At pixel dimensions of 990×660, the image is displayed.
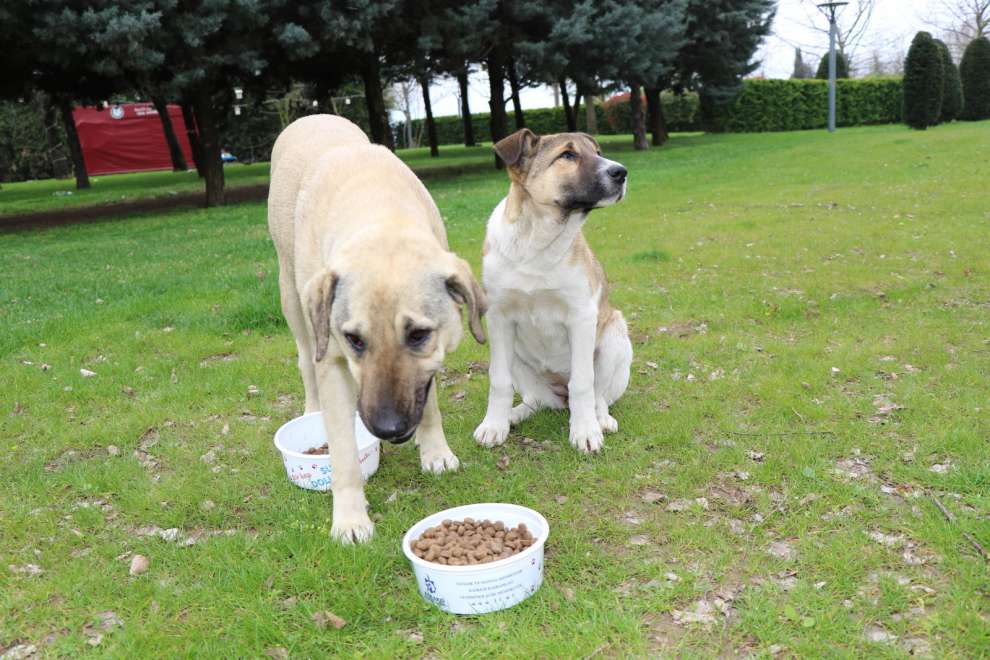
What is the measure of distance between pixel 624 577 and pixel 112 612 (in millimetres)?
2270

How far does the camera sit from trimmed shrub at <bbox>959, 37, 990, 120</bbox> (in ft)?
119

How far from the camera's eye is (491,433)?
4.81 metres

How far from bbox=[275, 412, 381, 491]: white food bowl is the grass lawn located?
10 cm

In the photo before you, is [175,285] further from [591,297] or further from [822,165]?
[822,165]

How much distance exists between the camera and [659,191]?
16500 millimetres

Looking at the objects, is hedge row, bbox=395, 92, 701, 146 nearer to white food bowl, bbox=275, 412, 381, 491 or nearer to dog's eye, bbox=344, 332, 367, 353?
white food bowl, bbox=275, 412, 381, 491

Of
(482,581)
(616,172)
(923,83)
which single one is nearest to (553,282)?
(616,172)

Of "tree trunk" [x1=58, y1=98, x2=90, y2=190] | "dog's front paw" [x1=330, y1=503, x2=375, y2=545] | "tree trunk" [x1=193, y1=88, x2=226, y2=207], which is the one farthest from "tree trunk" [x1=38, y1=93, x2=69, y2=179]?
"dog's front paw" [x1=330, y1=503, x2=375, y2=545]

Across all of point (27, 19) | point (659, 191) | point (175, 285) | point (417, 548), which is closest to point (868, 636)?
point (417, 548)

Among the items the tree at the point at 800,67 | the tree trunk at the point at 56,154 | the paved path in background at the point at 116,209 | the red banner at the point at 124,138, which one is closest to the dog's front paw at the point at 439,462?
the paved path in background at the point at 116,209

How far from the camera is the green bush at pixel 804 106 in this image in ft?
141

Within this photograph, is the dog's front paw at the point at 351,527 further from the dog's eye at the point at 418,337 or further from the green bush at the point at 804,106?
the green bush at the point at 804,106

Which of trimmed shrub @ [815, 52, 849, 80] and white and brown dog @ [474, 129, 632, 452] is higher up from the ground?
trimmed shrub @ [815, 52, 849, 80]

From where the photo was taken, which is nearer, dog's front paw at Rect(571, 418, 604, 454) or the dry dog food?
the dry dog food
